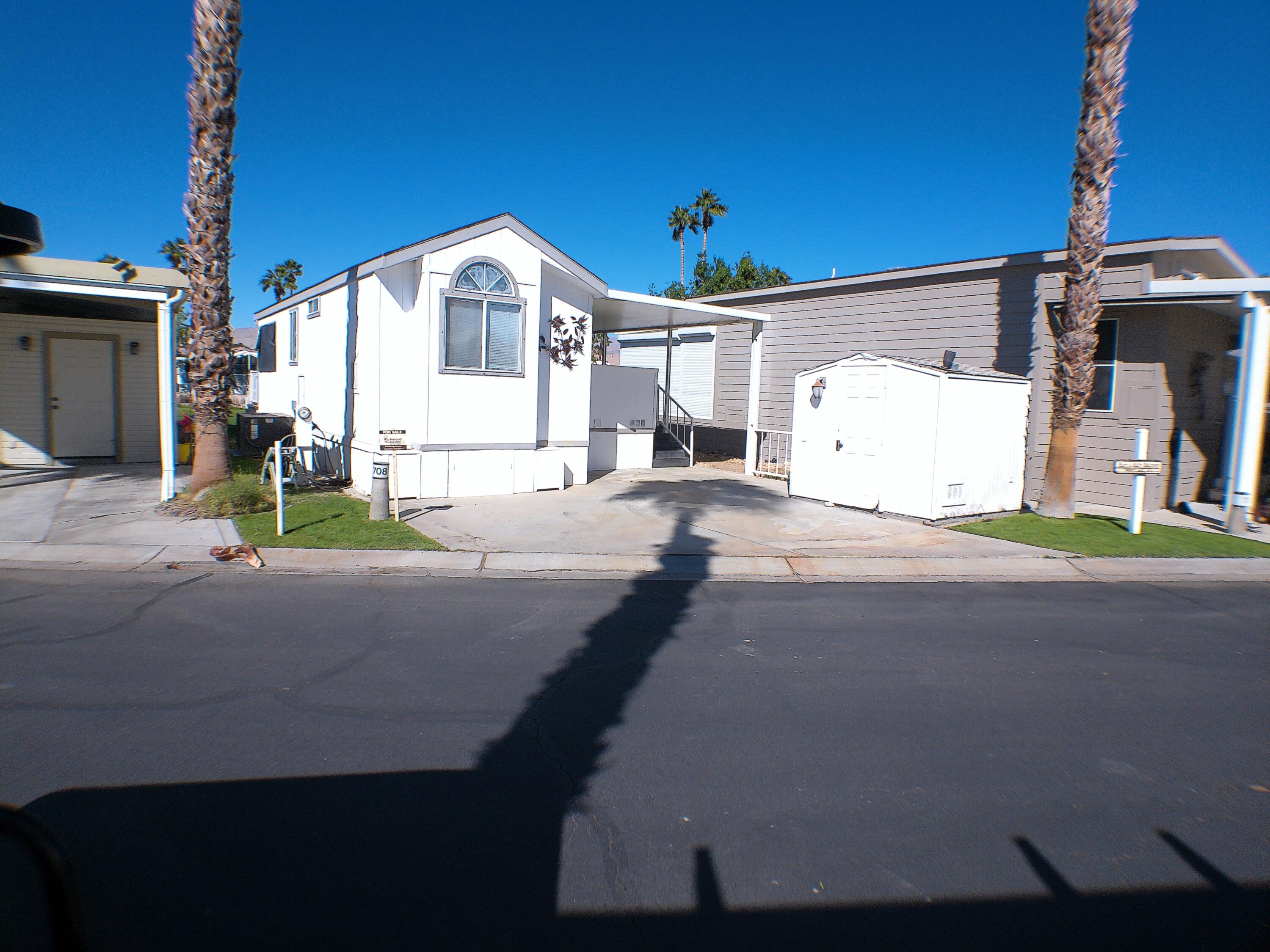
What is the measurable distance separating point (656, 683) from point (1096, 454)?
11137 millimetres

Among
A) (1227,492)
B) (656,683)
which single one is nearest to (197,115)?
(656,683)

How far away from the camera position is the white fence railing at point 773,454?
16.9 metres

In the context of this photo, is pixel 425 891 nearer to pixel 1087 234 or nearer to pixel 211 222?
pixel 211 222

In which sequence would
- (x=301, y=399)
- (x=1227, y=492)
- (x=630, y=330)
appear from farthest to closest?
(x=630, y=330) → (x=301, y=399) → (x=1227, y=492)

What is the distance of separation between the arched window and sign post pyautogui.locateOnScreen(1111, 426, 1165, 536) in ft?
31.0

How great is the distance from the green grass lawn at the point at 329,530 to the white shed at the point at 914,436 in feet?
21.5

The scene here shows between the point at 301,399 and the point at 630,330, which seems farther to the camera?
the point at 630,330

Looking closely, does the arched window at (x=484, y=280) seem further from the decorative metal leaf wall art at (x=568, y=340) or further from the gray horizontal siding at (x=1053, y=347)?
the gray horizontal siding at (x=1053, y=347)

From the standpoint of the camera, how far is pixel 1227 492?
1166cm

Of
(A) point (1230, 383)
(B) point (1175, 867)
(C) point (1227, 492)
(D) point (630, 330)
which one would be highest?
(D) point (630, 330)

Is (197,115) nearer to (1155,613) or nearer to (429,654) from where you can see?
(429,654)

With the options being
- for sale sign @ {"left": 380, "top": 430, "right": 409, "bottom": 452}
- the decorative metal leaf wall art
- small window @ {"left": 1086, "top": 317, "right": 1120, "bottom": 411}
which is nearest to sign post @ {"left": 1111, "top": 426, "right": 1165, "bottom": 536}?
small window @ {"left": 1086, "top": 317, "right": 1120, "bottom": 411}

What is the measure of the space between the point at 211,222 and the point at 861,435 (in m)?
9.80

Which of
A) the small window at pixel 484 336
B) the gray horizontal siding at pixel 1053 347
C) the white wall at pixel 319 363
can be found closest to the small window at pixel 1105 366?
the gray horizontal siding at pixel 1053 347
